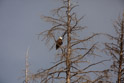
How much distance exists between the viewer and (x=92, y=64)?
341 inches

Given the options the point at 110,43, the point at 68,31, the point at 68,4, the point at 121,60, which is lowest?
the point at 121,60

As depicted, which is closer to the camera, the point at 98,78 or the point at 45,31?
the point at 98,78

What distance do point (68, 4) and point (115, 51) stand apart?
4495mm

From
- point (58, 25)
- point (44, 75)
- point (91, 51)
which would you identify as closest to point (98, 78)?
point (91, 51)

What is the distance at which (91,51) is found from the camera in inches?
352

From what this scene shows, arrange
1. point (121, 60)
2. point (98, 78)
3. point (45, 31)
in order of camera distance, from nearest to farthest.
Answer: point (98, 78) < point (45, 31) < point (121, 60)

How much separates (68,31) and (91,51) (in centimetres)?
127

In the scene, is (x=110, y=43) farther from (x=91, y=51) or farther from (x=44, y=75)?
(x=44, y=75)

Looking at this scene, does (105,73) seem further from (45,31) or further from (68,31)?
(45,31)

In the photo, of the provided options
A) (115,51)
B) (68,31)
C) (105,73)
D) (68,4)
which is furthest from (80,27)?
(115,51)

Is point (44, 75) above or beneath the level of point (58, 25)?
beneath

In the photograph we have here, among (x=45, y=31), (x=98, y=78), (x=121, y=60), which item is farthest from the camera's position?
(x=121, y=60)

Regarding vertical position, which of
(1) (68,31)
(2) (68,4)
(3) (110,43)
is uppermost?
(2) (68,4)

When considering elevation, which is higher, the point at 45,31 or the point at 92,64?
the point at 45,31
